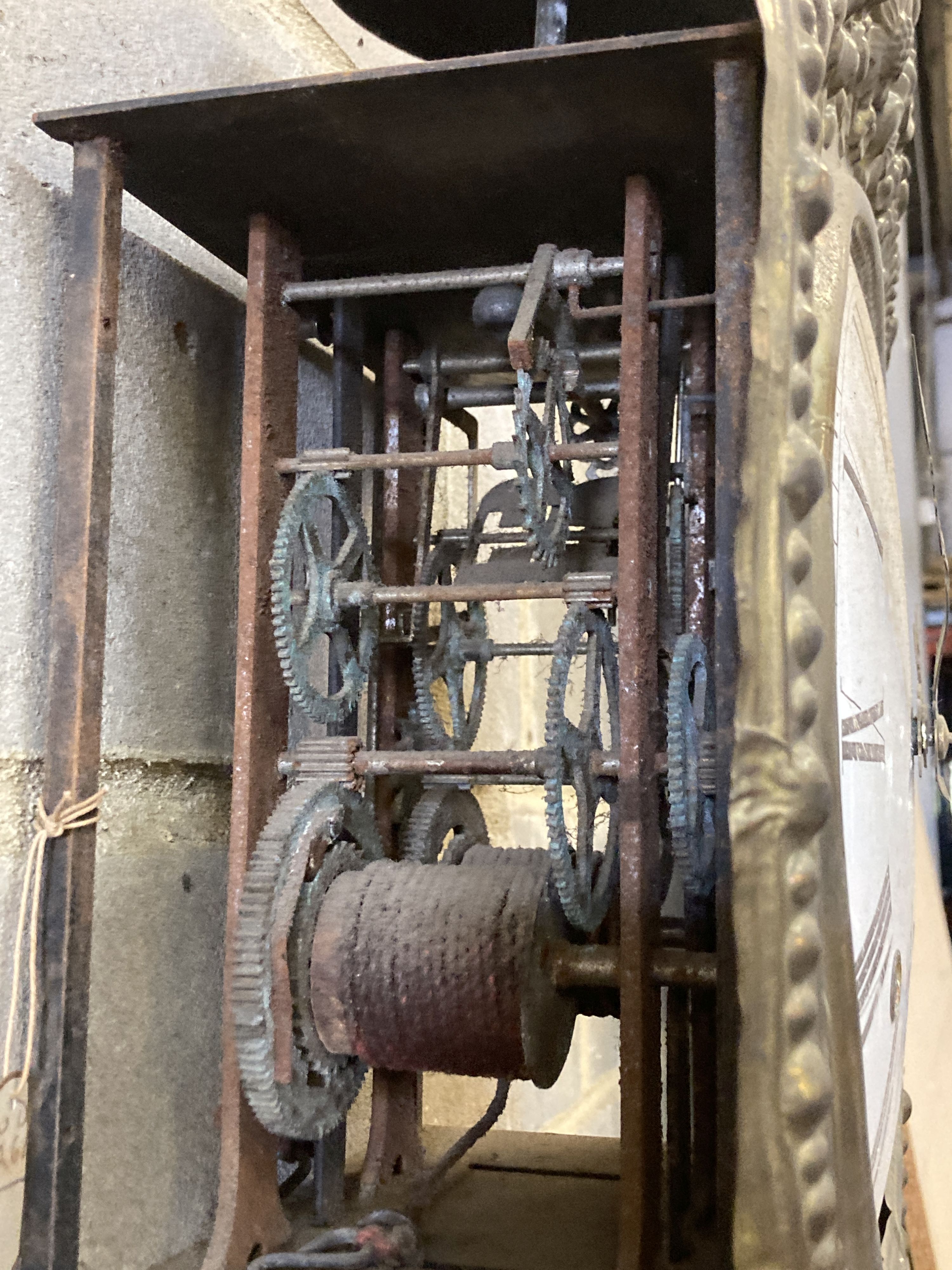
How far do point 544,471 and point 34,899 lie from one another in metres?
0.55

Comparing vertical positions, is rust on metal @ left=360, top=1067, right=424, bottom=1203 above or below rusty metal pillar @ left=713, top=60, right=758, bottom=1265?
below

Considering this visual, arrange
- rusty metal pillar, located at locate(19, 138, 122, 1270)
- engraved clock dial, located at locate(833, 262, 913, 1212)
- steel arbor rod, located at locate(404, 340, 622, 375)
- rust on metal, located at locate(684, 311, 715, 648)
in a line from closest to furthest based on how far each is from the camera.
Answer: engraved clock dial, located at locate(833, 262, 913, 1212)
rusty metal pillar, located at locate(19, 138, 122, 1270)
rust on metal, located at locate(684, 311, 715, 648)
steel arbor rod, located at locate(404, 340, 622, 375)

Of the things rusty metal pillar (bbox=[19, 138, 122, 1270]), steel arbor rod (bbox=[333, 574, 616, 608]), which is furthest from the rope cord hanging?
steel arbor rod (bbox=[333, 574, 616, 608])

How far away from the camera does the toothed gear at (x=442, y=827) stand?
1.16m

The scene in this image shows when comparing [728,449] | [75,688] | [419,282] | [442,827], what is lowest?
[442,827]

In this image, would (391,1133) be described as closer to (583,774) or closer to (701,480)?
(583,774)

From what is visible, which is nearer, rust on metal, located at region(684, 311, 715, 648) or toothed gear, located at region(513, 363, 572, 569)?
toothed gear, located at region(513, 363, 572, 569)

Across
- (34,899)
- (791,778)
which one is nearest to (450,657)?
(34,899)

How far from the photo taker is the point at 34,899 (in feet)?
2.99

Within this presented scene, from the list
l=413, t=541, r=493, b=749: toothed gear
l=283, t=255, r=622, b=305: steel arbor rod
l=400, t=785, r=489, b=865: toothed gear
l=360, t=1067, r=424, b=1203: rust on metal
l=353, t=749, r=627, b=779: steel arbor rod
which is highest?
l=283, t=255, r=622, b=305: steel arbor rod

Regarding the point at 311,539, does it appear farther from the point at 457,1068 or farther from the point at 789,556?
the point at 789,556

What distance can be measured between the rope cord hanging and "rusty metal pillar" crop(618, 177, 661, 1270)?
429 millimetres

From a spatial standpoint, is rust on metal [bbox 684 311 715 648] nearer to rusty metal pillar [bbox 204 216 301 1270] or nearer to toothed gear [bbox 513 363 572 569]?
toothed gear [bbox 513 363 572 569]

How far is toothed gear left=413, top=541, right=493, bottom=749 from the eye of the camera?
3.92 ft
